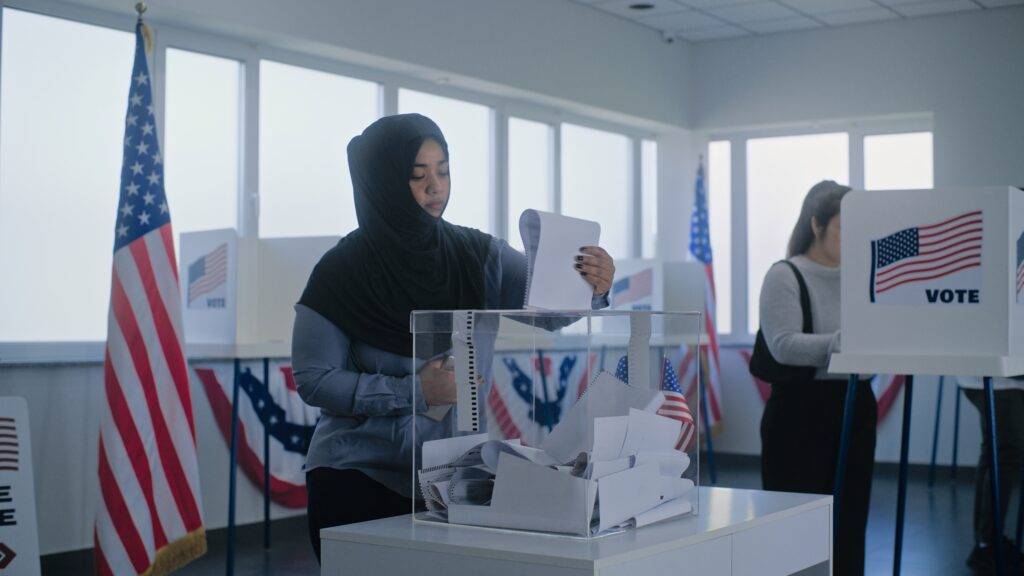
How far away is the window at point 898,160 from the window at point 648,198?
157cm

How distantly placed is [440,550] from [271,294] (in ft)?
12.7

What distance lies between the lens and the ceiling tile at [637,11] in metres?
7.68

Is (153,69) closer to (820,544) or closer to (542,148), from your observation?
(542,148)

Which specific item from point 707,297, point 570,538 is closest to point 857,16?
point 707,297

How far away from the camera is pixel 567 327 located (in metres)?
1.62

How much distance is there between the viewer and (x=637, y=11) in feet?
26.0

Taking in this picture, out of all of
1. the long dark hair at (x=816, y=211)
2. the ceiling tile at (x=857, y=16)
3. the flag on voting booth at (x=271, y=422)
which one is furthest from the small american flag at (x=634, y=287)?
the long dark hair at (x=816, y=211)

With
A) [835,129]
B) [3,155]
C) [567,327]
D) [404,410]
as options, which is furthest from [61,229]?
[835,129]

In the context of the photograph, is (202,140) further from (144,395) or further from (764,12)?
(764,12)

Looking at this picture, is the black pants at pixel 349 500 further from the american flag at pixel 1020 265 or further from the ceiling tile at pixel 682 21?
the ceiling tile at pixel 682 21

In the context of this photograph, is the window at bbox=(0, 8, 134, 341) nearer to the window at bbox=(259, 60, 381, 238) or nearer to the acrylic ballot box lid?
the window at bbox=(259, 60, 381, 238)

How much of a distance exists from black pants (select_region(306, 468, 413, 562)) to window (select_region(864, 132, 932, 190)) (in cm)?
689

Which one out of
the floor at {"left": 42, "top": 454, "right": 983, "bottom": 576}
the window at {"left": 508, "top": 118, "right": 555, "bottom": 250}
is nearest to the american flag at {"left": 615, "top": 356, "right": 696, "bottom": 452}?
the floor at {"left": 42, "top": 454, "right": 983, "bottom": 576}

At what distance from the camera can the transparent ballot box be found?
1549 mm
